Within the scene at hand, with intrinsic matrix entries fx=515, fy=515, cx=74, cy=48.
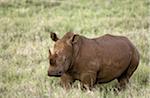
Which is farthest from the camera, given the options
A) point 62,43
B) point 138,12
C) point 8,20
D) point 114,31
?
point 138,12

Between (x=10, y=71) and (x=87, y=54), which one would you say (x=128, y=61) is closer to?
(x=87, y=54)

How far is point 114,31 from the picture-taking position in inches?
448

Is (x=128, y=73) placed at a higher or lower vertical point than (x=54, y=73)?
lower

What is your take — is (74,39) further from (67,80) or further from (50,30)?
(50,30)

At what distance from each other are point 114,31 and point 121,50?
5092 mm

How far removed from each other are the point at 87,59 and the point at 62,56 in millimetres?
368

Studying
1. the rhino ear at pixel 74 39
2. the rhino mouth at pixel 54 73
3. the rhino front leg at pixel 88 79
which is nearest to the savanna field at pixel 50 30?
the rhino front leg at pixel 88 79

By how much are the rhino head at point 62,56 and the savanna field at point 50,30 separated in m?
0.25

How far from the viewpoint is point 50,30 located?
11.6 m

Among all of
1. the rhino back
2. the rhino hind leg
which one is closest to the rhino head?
the rhino back

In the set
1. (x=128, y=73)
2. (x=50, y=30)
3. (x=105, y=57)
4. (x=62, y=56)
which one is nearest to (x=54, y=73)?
(x=62, y=56)

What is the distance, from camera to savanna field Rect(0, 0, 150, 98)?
6.09 meters

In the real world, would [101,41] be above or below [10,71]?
above

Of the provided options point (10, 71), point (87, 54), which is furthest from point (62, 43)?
point (10, 71)
